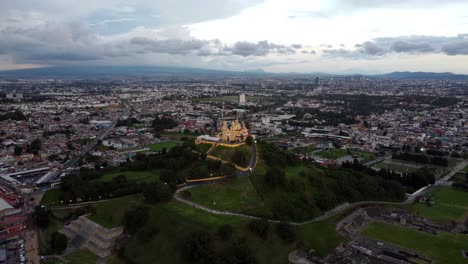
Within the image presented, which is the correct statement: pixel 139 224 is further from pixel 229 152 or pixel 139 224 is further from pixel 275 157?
pixel 275 157

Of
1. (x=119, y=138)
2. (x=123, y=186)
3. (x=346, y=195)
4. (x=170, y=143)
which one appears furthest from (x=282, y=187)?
(x=119, y=138)

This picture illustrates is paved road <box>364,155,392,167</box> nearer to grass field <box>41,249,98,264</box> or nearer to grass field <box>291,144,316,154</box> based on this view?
grass field <box>291,144,316,154</box>

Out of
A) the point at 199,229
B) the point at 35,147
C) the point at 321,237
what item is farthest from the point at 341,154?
the point at 35,147

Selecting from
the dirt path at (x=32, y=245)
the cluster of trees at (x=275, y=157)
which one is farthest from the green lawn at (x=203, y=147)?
the dirt path at (x=32, y=245)

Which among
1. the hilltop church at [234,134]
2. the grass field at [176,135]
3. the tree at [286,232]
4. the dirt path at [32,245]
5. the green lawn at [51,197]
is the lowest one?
the dirt path at [32,245]

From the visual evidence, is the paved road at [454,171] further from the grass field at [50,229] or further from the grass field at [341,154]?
the grass field at [50,229]

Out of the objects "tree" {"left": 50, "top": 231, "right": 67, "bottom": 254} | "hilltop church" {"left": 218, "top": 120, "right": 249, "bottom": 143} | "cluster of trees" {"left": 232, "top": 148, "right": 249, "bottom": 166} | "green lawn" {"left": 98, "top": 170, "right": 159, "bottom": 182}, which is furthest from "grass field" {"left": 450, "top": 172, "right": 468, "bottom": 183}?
"tree" {"left": 50, "top": 231, "right": 67, "bottom": 254}
